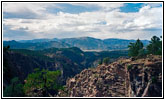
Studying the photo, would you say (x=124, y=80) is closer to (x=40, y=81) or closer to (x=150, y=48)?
(x=150, y=48)

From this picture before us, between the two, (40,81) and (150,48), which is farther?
→ (150,48)

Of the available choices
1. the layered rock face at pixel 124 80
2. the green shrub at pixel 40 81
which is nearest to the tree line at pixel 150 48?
the layered rock face at pixel 124 80

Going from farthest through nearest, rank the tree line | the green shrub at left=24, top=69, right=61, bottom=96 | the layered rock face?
the tree line, the layered rock face, the green shrub at left=24, top=69, right=61, bottom=96

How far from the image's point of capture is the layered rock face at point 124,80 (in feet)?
284

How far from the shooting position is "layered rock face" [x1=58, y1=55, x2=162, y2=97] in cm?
8662

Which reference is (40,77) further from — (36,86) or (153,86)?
(153,86)

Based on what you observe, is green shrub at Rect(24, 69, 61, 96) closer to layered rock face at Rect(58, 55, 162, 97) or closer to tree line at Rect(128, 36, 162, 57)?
layered rock face at Rect(58, 55, 162, 97)

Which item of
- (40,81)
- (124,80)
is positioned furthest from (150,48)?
(40,81)

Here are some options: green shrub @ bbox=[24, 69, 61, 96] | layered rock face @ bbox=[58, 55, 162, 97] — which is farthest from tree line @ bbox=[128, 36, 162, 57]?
green shrub @ bbox=[24, 69, 61, 96]

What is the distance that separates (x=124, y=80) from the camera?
355 ft

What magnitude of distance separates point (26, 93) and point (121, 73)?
7537cm

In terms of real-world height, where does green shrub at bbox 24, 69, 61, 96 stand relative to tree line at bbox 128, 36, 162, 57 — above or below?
below

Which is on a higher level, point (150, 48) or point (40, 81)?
point (150, 48)

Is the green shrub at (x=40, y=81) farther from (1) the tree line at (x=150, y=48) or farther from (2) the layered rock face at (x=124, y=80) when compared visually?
(1) the tree line at (x=150, y=48)
